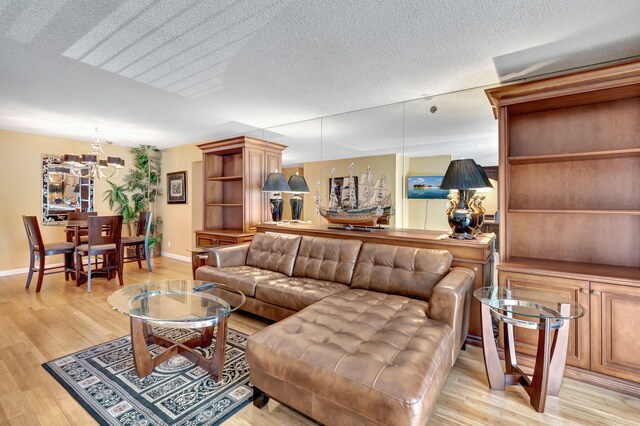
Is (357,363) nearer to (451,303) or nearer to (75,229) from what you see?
(451,303)

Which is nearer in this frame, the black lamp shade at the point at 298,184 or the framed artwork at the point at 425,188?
the framed artwork at the point at 425,188

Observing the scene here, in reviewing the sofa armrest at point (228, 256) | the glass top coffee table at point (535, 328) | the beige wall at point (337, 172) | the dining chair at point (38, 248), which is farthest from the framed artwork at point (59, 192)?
the glass top coffee table at point (535, 328)

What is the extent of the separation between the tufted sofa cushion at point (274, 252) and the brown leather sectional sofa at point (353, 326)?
15 mm

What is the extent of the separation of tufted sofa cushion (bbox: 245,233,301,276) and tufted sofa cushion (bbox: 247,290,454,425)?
1264mm

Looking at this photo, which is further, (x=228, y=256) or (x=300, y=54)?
(x=228, y=256)

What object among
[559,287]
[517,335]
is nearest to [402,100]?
[559,287]

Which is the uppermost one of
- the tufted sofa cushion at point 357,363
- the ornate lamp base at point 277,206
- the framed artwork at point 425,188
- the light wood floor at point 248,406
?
the framed artwork at point 425,188

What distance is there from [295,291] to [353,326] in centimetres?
89

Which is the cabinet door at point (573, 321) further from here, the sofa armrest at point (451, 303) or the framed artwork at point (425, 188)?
the framed artwork at point (425, 188)

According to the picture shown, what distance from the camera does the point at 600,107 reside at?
7.82ft

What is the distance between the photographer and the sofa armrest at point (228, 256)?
3.40m

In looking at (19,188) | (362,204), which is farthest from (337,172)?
(19,188)

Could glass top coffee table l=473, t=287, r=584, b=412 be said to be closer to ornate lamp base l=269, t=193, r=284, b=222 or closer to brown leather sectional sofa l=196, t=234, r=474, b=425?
brown leather sectional sofa l=196, t=234, r=474, b=425

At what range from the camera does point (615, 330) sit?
1.96 metres
